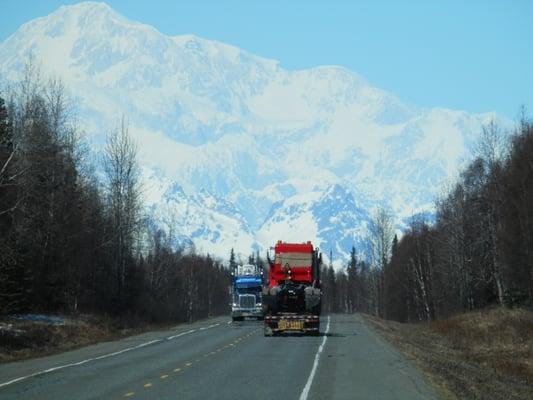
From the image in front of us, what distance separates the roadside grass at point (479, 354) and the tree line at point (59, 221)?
56.3 ft

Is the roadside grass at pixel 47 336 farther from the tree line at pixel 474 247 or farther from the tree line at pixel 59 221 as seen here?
the tree line at pixel 474 247

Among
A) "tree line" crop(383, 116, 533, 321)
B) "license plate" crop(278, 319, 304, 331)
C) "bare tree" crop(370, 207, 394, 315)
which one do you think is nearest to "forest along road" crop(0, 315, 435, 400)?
"license plate" crop(278, 319, 304, 331)

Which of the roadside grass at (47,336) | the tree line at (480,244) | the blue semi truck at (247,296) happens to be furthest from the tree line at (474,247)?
the roadside grass at (47,336)

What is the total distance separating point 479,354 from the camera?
3803 cm

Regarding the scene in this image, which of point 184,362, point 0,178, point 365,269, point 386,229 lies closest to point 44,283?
point 0,178

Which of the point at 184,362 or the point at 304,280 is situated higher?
the point at 304,280

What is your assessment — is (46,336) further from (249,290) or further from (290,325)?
(249,290)

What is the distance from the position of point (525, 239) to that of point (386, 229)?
241 ft

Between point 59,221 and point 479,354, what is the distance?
2713 centimetres

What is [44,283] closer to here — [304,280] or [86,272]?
[86,272]

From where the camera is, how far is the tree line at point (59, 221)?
4078cm

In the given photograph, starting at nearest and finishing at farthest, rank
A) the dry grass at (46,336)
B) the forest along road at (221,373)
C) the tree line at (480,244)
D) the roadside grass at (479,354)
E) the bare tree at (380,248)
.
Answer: the forest along road at (221,373), the roadside grass at (479,354), the dry grass at (46,336), the tree line at (480,244), the bare tree at (380,248)

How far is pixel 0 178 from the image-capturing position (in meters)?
36.2

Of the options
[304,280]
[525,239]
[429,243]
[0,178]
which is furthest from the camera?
[429,243]
